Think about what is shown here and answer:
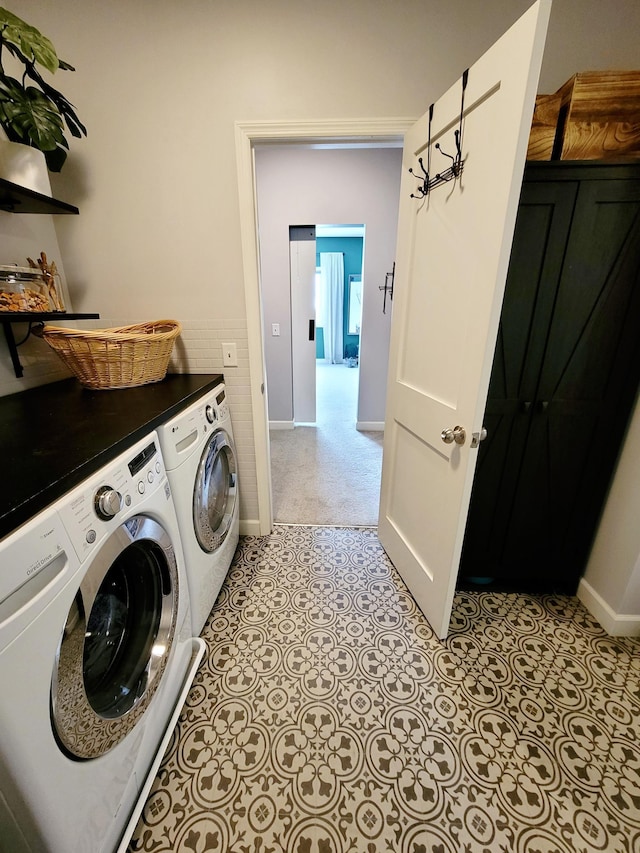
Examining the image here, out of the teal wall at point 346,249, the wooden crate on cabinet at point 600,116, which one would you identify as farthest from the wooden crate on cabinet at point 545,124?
the teal wall at point 346,249

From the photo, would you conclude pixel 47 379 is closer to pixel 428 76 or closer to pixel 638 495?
pixel 428 76

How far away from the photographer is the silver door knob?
111cm

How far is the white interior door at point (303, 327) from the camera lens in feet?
11.0

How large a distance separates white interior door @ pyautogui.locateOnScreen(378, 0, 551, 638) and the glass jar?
151 cm

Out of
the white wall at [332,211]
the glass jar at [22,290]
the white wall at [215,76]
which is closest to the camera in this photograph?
the glass jar at [22,290]

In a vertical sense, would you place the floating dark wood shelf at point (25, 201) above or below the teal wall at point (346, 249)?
below

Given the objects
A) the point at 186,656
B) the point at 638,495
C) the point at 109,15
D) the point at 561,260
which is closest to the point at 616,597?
the point at 638,495

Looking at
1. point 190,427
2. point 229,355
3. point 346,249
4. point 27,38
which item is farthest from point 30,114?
point 346,249

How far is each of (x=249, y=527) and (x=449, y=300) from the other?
1.63m

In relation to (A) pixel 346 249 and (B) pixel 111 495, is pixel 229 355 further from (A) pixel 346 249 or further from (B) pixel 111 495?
(A) pixel 346 249

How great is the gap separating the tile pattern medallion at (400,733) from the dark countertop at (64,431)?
98 cm

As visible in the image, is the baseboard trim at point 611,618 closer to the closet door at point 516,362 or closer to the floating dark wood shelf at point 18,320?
the closet door at point 516,362

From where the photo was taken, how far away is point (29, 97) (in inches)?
45.2

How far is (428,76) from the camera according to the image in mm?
1393
